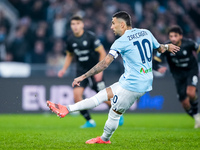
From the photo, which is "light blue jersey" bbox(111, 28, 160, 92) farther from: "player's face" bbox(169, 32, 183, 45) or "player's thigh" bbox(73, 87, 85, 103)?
"player's thigh" bbox(73, 87, 85, 103)

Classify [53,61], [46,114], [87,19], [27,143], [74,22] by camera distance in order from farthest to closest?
[87,19]
[53,61]
[46,114]
[74,22]
[27,143]

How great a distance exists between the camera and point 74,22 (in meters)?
9.91

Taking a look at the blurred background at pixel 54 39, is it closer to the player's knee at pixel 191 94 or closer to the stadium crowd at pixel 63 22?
the stadium crowd at pixel 63 22

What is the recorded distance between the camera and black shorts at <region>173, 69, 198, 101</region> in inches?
401

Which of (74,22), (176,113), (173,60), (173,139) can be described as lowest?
(176,113)

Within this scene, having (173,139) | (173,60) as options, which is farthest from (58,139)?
(173,60)

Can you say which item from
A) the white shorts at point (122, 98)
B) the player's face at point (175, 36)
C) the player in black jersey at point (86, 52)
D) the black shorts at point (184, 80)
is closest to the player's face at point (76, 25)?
the player in black jersey at point (86, 52)

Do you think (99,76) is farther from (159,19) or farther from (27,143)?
(159,19)

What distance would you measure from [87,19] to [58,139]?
1125 centimetres

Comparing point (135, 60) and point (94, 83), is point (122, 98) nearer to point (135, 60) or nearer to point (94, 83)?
point (135, 60)

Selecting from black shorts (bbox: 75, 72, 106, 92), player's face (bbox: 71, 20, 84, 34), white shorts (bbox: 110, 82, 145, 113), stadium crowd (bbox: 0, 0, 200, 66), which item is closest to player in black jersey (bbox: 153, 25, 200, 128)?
black shorts (bbox: 75, 72, 106, 92)

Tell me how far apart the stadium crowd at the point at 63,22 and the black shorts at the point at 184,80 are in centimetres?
668

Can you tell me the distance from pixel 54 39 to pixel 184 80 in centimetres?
757

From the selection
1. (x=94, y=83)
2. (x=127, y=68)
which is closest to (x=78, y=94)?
(x=94, y=83)
